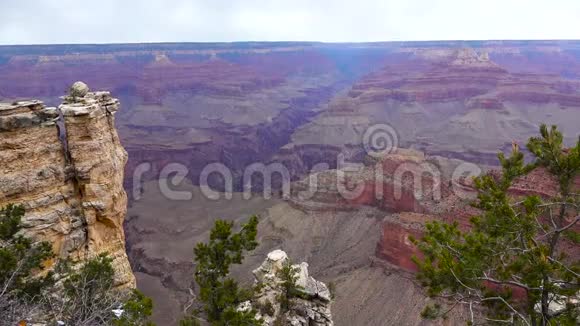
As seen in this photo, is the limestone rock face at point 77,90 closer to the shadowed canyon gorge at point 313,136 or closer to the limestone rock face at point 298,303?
the shadowed canyon gorge at point 313,136

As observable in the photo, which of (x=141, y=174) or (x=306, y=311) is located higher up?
(x=306, y=311)

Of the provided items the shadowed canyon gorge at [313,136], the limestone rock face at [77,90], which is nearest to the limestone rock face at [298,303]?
the shadowed canyon gorge at [313,136]

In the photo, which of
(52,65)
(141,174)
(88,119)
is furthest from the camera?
(52,65)

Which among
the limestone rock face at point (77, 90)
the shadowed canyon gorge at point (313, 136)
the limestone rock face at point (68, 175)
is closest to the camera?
the limestone rock face at point (68, 175)

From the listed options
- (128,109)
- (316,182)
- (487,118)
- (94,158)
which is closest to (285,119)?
(128,109)

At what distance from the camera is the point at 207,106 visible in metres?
116

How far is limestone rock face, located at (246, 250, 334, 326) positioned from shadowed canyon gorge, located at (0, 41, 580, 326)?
9931 millimetres

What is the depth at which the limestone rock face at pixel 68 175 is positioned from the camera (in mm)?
15312

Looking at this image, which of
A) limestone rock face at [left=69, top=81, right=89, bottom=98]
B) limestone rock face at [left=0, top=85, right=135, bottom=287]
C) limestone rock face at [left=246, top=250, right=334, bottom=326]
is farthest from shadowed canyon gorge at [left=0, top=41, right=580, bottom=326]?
limestone rock face at [left=246, top=250, right=334, bottom=326]

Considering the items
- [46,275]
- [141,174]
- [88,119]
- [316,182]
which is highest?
[88,119]

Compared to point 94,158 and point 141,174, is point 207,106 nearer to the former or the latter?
point 141,174

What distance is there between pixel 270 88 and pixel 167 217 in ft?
332

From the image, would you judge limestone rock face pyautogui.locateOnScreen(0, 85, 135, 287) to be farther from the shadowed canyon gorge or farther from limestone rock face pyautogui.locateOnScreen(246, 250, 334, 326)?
limestone rock face pyautogui.locateOnScreen(246, 250, 334, 326)

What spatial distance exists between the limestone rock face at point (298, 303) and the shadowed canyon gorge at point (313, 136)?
9931 mm
